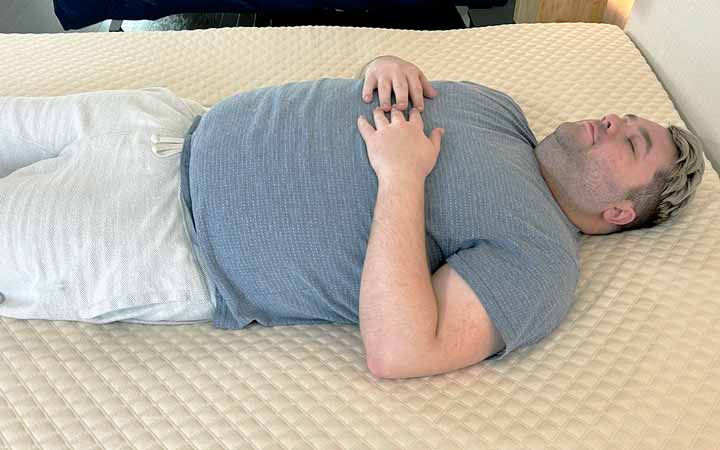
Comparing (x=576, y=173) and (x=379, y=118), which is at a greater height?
(x=379, y=118)

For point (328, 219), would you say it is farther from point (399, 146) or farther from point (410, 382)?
point (410, 382)

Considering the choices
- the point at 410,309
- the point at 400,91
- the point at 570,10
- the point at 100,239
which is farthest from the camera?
the point at 570,10

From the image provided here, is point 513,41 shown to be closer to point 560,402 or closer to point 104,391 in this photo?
point 560,402

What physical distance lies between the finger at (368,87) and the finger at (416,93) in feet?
0.21

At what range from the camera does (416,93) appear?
3.68ft

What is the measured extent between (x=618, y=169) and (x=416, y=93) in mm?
361

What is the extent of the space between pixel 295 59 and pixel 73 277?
802 mm

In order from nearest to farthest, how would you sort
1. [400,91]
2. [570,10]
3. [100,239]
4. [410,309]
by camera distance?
[410,309]
[100,239]
[400,91]
[570,10]

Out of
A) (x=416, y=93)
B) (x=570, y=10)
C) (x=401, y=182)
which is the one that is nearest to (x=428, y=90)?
(x=416, y=93)

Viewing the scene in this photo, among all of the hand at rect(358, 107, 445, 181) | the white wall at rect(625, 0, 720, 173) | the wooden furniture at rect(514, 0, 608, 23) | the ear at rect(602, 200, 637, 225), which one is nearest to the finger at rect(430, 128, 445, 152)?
the hand at rect(358, 107, 445, 181)

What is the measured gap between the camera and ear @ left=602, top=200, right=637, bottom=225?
112 centimetres

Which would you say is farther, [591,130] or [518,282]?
[591,130]

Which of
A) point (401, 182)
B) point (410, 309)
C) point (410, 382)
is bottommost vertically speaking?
point (410, 382)

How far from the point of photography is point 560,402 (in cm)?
91
